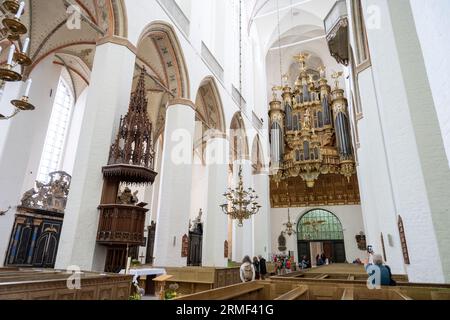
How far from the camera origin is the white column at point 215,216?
10.9m

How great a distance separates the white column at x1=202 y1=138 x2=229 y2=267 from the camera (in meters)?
10.9

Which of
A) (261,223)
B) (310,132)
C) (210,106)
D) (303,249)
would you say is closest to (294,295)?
(210,106)

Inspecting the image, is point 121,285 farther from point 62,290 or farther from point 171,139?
point 171,139

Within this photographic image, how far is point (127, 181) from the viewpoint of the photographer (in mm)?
6406

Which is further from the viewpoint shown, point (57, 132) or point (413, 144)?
point (57, 132)

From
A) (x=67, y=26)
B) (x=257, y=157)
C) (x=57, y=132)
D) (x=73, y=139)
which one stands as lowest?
(x=73, y=139)

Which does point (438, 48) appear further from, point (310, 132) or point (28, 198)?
point (310, 132)

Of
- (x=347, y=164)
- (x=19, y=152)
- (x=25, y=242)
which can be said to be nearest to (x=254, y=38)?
(x=347, y=164)

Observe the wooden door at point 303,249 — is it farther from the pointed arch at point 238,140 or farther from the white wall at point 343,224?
the pointed arch at point 238,140

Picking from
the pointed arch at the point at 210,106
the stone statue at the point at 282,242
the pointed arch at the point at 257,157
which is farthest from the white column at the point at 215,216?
the stone statue at the point at 282,242

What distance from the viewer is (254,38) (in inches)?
730

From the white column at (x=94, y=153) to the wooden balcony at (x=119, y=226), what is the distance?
0.17 meters

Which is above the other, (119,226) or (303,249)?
(119,226)

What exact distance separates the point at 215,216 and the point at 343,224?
10.1m
